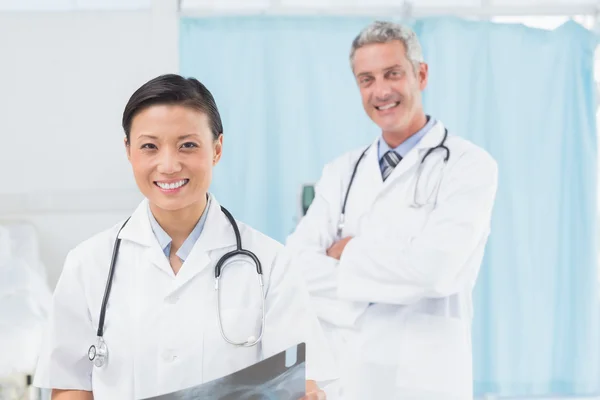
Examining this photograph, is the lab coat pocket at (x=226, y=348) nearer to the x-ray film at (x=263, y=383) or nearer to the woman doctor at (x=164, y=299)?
the woman doctor at (x=164, y=299)

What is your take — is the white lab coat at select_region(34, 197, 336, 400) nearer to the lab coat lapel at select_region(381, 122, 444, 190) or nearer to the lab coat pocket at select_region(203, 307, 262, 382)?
the lab coat pocket at select_region(203, 307, 262, 382)

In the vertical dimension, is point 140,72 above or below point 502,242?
above

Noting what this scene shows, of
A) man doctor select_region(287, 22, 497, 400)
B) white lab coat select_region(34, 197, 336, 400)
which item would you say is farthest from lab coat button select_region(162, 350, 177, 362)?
man doctor select_region(287, 22, 497, 400)

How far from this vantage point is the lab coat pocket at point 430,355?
72.7 inches

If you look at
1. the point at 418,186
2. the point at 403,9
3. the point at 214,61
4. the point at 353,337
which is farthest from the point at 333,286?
the point at 403,9

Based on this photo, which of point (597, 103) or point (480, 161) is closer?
point (480, 161)

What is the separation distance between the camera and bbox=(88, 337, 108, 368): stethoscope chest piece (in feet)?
3.64

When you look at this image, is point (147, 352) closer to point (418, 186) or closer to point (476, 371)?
point (418, 186)

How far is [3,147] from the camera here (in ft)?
9.99

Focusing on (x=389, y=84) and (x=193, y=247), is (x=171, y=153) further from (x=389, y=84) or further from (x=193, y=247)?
(x=389, y=84)

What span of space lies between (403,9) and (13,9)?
1.70m

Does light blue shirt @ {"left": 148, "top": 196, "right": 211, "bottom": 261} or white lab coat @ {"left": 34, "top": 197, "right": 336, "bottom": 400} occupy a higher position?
light blue shirt @ {"left": 148, "top": 196, "right": 211, "bottom": 261}

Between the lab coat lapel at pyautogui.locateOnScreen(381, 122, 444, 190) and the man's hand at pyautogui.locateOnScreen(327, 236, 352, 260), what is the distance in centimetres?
18

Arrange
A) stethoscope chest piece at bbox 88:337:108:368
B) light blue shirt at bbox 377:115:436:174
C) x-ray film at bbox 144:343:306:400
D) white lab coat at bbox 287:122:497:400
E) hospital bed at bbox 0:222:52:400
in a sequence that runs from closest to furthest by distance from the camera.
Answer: x-ray film at bbox 144:343:306:400
stethoscope chest piece at bbox 88:337:108:368
white lab coat at bbox 287:122:497:400
light blue shirt at bbox 377:115:436:174
hospital bed at bbox 0:222:52:400
